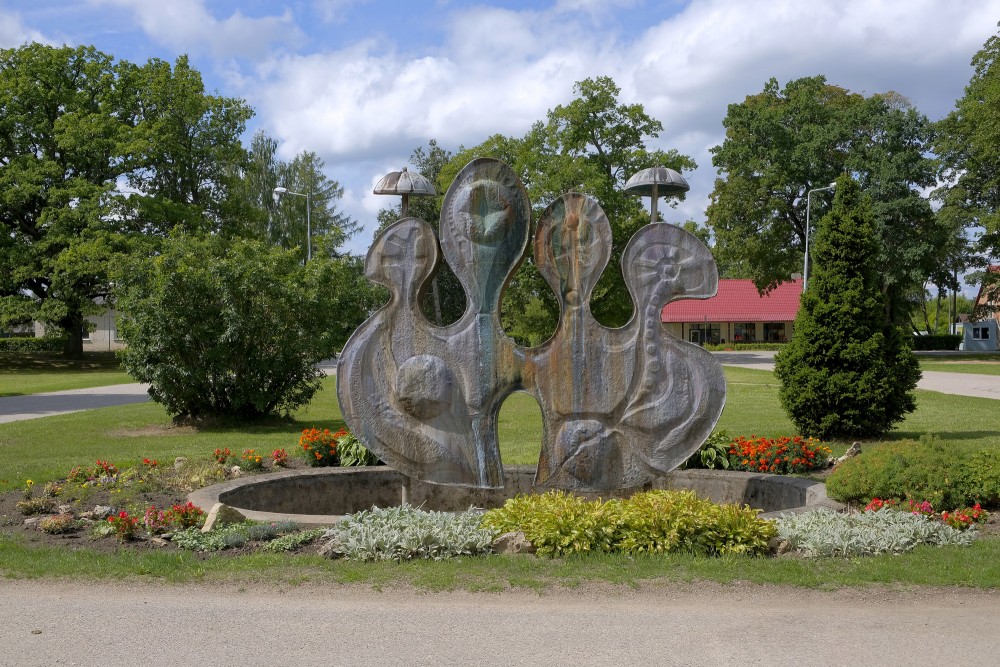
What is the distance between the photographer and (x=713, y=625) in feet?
18.3

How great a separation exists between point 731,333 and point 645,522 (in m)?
63.7

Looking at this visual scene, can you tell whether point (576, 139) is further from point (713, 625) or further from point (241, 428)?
point (713, 625)

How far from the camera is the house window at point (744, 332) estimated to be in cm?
6925

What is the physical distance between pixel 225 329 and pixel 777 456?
1097 cm

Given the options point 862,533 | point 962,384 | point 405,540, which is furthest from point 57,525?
point 962,384

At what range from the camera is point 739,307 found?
6581cm

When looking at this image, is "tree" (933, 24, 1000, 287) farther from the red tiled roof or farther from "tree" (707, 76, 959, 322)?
the red tiled roof

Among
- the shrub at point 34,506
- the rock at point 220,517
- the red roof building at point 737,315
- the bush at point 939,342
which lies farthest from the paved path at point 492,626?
the bush at point 939,342

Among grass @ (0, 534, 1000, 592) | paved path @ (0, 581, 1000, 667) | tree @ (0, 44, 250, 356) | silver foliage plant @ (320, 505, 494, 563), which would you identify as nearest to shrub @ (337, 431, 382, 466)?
silver foliage plant @ (320, 505, 494, 563)

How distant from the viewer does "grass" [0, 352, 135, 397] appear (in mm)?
31359

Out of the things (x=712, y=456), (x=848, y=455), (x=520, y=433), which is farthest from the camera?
(x=520, y=433)

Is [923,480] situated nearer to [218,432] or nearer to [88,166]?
[218,432]

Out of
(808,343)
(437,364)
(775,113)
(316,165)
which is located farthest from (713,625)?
(316,165)

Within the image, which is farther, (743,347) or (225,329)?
(743,347)
